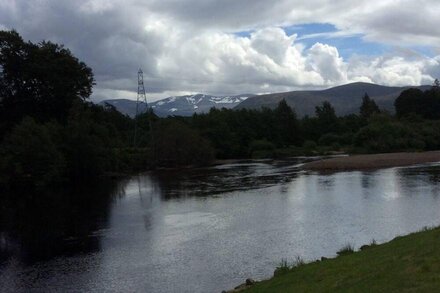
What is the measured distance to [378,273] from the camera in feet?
41.3

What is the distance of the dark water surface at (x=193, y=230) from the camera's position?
2231 centimetres

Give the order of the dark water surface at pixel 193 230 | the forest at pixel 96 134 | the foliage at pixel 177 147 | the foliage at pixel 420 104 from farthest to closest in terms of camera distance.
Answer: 1. the foliage at pixel 420 104
2. the foliage at pixel 177 147
3. the forest at pixel 96 134
4. the dark water surface at pixel 193 230

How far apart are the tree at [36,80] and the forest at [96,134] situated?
161 mm

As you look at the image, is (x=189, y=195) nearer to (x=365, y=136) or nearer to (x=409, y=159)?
(x=409, y=159)

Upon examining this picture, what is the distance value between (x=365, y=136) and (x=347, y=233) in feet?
264

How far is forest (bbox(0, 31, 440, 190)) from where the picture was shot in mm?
66062

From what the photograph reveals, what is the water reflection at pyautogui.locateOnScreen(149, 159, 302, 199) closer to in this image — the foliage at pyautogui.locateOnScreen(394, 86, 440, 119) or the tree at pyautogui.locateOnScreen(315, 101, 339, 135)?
the tree at pyautogui.locateOnScreen(315, 101, 339, 135)

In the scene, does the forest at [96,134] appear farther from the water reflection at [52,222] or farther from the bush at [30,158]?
the water reflection at [52,222]

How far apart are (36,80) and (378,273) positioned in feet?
268

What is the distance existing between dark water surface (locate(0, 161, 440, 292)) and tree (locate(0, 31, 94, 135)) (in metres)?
33.8

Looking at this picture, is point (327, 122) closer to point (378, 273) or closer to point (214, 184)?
point (214, 184)

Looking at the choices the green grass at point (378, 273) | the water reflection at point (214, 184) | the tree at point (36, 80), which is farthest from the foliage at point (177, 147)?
the green grass at point (378, 273)

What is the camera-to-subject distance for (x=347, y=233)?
28156 mm

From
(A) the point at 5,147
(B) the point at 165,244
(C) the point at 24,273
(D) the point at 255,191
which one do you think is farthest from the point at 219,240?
(A) the point at 5,147
